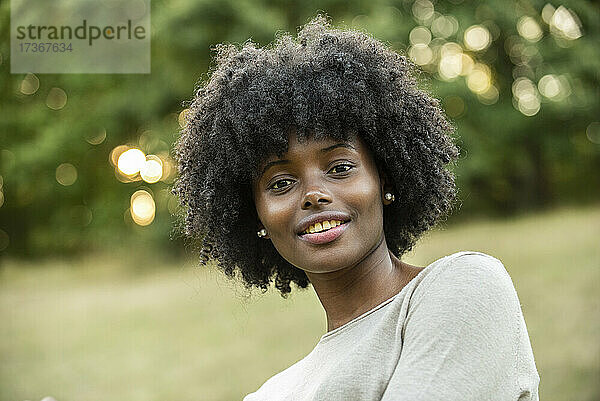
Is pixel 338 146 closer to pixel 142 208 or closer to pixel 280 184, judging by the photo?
pixel 280 184

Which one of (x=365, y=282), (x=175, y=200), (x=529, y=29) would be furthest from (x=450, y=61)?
(x=365, y=282)

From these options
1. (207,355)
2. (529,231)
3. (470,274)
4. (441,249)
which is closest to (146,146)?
(207,355)

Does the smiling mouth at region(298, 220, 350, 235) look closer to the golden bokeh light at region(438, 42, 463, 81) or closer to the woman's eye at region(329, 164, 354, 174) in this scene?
the woman's eye at region(329, 164, 354, 174)

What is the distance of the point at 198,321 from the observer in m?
5.02

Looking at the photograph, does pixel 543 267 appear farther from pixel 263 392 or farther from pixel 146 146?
pixel 263 392

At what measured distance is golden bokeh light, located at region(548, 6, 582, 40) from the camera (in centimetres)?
490

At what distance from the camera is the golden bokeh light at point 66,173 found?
541 centimetres

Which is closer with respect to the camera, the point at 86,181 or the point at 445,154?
the point at 445,154

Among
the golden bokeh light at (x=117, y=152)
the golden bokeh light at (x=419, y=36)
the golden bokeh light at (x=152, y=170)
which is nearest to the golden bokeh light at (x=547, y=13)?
the golden bokeh light at (x=419, y=36)

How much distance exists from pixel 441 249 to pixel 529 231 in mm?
636

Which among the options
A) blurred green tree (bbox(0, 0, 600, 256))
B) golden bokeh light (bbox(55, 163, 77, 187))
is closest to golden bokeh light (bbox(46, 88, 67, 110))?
blurred green tree (bbox(0, 0, 600, 256))

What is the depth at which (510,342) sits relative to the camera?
3.43 feet

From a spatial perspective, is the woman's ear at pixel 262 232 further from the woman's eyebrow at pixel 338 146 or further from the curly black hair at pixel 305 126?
the woman's eyebrow at pixel 338 146

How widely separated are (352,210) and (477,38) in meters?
4.33
